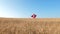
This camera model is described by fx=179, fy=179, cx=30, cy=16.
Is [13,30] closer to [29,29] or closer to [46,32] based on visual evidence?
[29,29]

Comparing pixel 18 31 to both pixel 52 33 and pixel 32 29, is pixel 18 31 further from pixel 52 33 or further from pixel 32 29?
pixel 52 33

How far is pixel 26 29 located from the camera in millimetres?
4531

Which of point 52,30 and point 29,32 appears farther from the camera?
point 52,30

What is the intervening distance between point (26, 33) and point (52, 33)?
0.69 metres

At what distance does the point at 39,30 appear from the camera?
463cm

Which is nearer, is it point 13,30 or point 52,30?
point 13,30

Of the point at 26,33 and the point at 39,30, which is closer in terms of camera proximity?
the point at 26,33

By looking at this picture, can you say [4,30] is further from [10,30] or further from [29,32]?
[29,32]

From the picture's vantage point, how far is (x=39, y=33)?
445 centimetres

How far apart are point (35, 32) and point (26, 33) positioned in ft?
0.86

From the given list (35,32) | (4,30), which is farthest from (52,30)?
(4,30)

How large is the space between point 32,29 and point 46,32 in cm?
37

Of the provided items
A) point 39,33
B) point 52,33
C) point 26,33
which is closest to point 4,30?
point 26,33

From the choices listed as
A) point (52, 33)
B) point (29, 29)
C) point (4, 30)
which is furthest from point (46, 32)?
point (4, 30)
